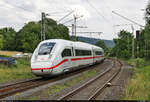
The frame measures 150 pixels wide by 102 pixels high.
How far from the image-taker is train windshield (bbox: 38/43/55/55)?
13881 millimetres

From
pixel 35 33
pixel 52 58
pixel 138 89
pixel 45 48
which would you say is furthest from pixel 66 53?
pixel 35 33

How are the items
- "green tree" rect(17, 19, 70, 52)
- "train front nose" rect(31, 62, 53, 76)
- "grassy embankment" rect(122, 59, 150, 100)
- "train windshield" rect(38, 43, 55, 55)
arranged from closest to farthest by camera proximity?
"grassy embankment" rect(122, 59, 150, 100)
"train front nose" rect(31, 62, 53, 76)
"train windshield" rect(38, 43, 55, 55)
"green tree" rect(17, 19, 70, 52)

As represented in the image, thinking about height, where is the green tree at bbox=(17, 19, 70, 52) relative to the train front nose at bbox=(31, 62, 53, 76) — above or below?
above

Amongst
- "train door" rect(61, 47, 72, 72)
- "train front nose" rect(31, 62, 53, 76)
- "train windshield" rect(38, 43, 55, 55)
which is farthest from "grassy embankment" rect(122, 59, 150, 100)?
"train windshield" rect(38, 43, 55, 55)

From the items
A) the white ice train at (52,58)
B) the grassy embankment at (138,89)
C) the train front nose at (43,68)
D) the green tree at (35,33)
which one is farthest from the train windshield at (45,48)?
the green tree at (35,33)

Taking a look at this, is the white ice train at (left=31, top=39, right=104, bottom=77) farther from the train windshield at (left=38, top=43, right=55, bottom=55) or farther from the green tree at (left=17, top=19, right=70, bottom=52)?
the green tree at (left=17, top=19, right=70, bottom=52)

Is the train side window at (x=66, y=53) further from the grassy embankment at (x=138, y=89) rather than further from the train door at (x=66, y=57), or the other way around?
the grassy embankment at (x=138, y=89)

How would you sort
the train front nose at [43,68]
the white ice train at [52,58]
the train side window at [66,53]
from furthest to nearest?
the train side window at [66,53] < the white ice train at [52,58] < the train front nose at [43,68]

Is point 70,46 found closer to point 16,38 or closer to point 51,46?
point 51,46

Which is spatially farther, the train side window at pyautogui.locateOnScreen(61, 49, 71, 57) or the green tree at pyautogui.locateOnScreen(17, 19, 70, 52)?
the green tree at pyautogui.locateOnScreen(17, 19, 70, 52)

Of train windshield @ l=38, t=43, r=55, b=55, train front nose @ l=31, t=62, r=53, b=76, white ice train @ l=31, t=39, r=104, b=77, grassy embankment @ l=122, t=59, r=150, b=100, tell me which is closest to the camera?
grassy embankment @ l=122, t=59, r=150, b=100

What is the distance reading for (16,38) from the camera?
224 ft

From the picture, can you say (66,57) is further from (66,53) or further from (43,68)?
(43,68)

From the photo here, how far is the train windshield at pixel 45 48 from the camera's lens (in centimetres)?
1388
